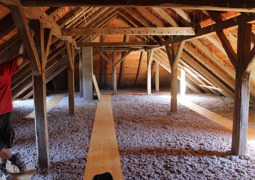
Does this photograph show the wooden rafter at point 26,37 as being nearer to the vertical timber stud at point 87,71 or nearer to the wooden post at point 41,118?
the wooden post at point 41,118

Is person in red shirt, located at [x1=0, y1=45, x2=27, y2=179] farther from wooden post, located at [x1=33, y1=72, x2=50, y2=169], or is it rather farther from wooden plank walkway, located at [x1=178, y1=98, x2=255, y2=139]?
wooden plank walkway, located at [x1=178, y1=98, x2=255, y2=139]

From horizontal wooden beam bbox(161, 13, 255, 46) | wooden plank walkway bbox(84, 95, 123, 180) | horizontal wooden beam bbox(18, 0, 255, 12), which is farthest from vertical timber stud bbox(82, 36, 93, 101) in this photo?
horizontal wooden beam bbox(18, 0, 255, 12)

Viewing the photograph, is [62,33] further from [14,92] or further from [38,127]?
[14,92]

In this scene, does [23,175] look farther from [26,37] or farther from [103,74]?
[103,74]

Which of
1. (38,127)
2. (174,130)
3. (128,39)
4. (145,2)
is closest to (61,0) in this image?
(145,2)

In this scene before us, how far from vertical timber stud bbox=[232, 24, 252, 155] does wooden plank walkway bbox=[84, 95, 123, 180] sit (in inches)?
71.8

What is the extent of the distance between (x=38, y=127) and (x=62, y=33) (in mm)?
2489

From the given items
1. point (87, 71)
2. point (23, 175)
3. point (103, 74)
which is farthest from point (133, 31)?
point (103, 74)

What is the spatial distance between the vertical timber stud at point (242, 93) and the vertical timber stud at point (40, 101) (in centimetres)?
278

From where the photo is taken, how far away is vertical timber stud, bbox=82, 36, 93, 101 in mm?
8266

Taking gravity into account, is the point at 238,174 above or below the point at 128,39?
below

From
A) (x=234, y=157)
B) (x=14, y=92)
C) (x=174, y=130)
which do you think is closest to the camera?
(x=234, y=157)

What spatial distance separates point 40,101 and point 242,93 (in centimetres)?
287

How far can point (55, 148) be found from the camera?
11.1 ft
